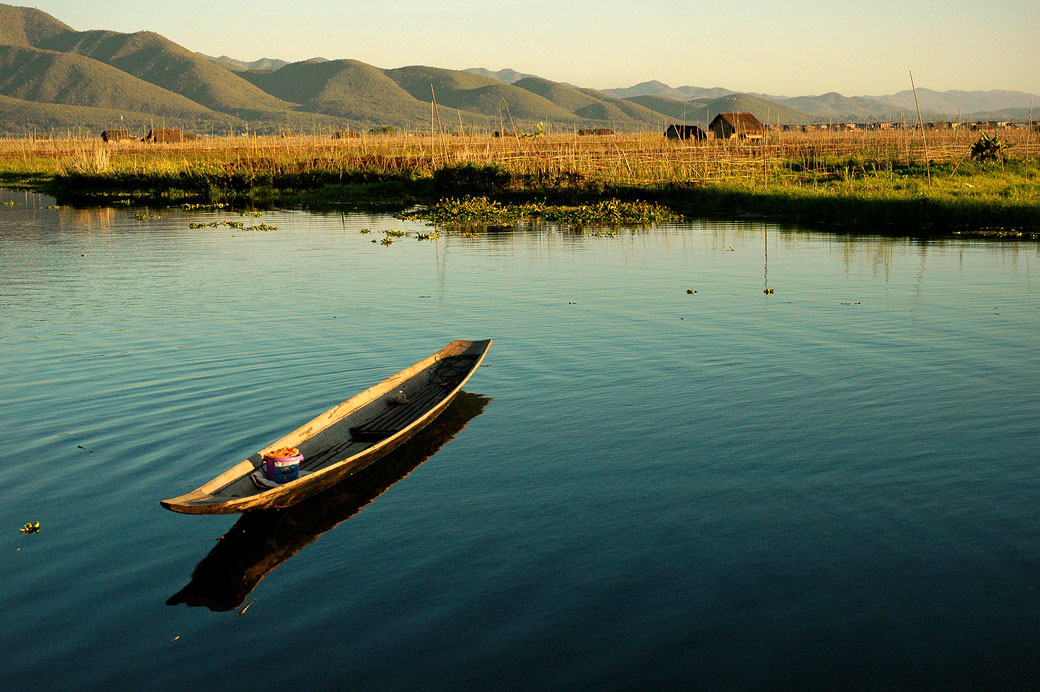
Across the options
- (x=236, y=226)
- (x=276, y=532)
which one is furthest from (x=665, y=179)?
(x=276, y=532)

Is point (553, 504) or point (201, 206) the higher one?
Result: point (201, 206)

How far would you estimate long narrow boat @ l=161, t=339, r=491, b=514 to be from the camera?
6.99 meters

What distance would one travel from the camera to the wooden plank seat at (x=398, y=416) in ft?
30.6

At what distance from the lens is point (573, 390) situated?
11.8 meters

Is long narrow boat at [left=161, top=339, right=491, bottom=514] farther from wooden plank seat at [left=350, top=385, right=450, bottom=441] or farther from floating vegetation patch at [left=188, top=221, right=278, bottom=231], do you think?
floating vegetation patch at [left=188, top=221, right=278, bottom=231]

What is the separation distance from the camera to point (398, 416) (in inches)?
395

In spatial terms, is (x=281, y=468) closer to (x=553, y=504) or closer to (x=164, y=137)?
(x=553, y=504)

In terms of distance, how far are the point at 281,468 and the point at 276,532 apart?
1.80 ft

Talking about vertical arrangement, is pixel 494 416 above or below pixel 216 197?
below

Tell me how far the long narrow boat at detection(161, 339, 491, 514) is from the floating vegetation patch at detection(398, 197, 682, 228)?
22.9m

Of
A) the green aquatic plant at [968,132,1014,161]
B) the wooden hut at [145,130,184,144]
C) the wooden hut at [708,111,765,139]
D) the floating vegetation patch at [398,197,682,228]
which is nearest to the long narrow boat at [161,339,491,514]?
the floating vegetation patch at [398,197,682,228]

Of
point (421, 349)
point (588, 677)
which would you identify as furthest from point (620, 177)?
point (588, 677)

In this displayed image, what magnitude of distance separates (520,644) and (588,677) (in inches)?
22.0

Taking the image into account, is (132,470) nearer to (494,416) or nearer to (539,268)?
(494,416)
